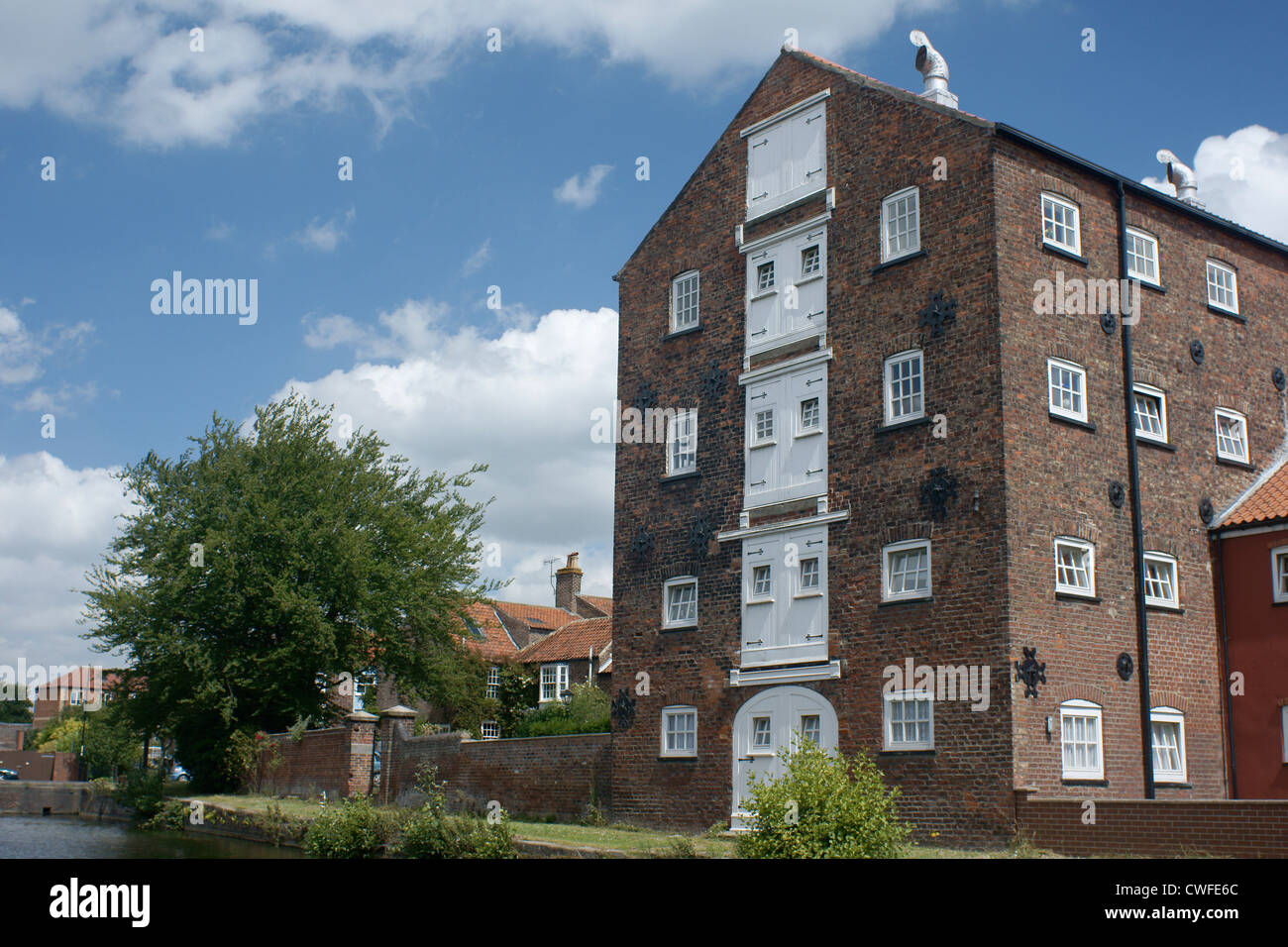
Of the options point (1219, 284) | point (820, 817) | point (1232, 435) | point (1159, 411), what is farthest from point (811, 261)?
point (820, 817)

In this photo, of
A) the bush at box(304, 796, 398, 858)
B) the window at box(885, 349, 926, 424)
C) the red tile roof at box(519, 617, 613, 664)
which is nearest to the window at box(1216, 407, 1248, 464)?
the window at box(885, 349, 926, 424)

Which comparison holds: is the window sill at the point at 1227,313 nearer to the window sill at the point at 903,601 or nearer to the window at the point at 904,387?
the window at the point at 904,387

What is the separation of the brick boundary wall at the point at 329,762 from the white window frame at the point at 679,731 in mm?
9153

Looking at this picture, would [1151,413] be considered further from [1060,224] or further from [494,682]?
[494,682]

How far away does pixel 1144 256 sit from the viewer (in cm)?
2314

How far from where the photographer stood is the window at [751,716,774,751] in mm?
22906

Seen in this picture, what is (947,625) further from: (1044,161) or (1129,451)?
(1044,161)

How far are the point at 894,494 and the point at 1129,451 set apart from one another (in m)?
4.44

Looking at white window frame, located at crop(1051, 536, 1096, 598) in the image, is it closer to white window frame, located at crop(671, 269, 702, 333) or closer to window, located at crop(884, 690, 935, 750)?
window, located at crop(884, 690, 935, 750)

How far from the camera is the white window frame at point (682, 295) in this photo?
2641 centimetres

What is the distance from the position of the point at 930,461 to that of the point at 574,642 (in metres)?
29.0

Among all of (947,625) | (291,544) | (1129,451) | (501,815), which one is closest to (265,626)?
(291,544)
